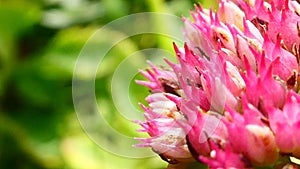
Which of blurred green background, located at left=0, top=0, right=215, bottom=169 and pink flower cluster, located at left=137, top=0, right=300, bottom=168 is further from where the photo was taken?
blurred green background, located at left=0, top=0, right=215, bottom=169

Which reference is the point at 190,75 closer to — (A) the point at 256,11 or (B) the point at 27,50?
(A) the point at 256,11

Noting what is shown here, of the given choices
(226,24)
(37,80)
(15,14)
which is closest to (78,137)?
(37,80)

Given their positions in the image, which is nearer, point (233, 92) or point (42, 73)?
point (233, 92)

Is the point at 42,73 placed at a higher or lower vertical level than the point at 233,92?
higher

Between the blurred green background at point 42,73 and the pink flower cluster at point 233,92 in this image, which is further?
the blurred green background at point 42,73
